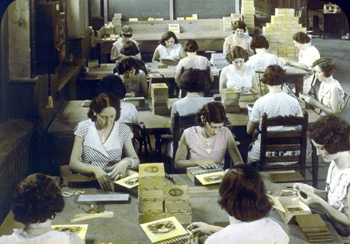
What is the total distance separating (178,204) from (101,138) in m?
1.36

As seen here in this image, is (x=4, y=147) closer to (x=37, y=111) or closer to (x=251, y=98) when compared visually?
(x=37, y=111)

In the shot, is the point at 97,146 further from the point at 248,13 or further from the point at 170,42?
the point at 248,13

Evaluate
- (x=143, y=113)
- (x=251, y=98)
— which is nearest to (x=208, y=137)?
(x=143, y=113)

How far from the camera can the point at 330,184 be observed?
3762 millimetres

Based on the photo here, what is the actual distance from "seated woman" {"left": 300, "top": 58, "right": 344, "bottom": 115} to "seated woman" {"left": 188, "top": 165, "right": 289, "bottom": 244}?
357 centimetres

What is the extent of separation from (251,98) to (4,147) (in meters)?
2.92

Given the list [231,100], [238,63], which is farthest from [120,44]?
[231,100]

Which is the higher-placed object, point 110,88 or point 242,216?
point 110,88

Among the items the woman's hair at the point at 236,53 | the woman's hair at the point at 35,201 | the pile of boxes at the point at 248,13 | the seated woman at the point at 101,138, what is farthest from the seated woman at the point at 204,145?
the pile of boxes at the point at 248,13

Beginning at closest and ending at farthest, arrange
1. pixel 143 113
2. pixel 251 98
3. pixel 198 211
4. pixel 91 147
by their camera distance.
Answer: pixel 198 211, pixel 91 147, pixel 143 113, pixel 251 98

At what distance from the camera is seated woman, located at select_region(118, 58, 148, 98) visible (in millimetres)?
6969

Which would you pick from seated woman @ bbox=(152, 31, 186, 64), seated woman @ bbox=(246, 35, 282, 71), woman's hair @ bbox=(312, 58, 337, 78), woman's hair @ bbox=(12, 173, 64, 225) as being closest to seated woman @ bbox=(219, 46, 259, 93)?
woman's hair @ bbox=(312, 58, 337, 78)

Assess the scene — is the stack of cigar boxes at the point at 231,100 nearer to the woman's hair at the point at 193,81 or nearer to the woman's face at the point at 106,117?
the woman's hair at the point at 193,81

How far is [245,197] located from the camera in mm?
2875
